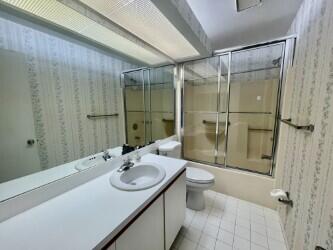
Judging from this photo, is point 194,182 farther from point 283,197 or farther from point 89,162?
point 89,162

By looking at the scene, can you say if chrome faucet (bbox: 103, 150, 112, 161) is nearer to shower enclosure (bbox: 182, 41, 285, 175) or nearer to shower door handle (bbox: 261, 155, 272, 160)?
shower enclosure (bbox: 182, 41, 285, 175)

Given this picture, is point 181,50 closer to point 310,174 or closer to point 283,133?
point 283,133

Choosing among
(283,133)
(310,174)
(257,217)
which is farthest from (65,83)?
(257,217)

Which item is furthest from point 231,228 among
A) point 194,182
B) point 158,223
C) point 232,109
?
point 232,109

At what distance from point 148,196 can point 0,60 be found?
3.61ft

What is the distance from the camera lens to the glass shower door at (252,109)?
2053 millimetres

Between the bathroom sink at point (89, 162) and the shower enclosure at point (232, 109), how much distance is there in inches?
61.6

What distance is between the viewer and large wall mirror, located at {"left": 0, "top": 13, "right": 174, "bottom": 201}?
80cm

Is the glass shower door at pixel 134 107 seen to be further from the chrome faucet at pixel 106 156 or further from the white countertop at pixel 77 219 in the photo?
the white countertop at pixel 77 219

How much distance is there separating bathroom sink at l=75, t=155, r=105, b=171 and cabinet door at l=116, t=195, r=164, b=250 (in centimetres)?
59

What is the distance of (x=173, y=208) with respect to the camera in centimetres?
124

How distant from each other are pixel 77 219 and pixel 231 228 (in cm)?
156

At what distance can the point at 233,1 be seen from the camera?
137cm

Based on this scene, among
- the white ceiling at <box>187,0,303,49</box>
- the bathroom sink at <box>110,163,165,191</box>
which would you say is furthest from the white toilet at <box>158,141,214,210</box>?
the white ceiling at <box>187,0,303,49</box>
